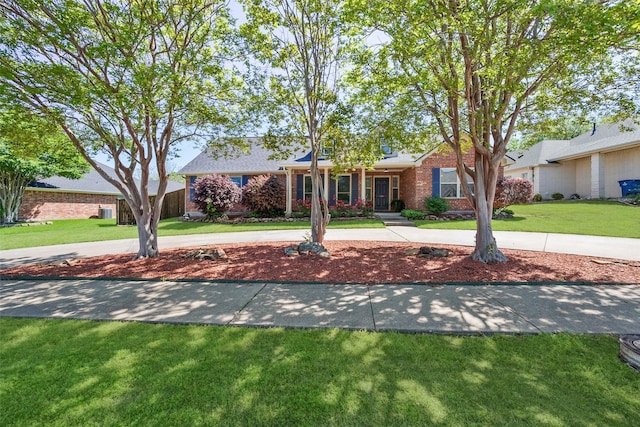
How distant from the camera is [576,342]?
2.78m

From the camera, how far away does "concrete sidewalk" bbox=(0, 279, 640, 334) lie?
3238 millimetres

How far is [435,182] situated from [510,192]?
370 centimetres

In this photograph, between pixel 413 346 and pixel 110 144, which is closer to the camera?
pixel 413 346

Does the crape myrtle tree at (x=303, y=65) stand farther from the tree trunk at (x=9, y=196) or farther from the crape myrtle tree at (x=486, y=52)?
the tree trunk at (x=9, y=196)

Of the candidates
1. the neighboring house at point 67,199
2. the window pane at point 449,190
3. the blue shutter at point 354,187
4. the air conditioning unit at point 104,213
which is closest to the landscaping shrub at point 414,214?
the window pane at point 449,190

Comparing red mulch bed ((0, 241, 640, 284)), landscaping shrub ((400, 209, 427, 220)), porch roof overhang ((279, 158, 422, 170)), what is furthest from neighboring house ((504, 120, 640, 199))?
red mulch bed ((0, 241, 640, 284))

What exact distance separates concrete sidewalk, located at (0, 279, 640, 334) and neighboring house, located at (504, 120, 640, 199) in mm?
14570

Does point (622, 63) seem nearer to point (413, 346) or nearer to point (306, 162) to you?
point (413, 346)

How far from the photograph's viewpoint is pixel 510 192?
14.8 meters

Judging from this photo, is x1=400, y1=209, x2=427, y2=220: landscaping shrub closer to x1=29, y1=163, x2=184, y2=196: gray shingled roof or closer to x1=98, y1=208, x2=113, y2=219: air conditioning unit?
x1=29, y1=163, x2=184, y2=196: gray shingled roof

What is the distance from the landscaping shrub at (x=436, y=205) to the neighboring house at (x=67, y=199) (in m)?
18.7

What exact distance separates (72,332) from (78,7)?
5426 millimetres

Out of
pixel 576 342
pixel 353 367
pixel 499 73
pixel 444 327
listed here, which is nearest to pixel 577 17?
pixel 499 73

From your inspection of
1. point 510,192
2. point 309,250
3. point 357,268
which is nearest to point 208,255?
point 309,250
